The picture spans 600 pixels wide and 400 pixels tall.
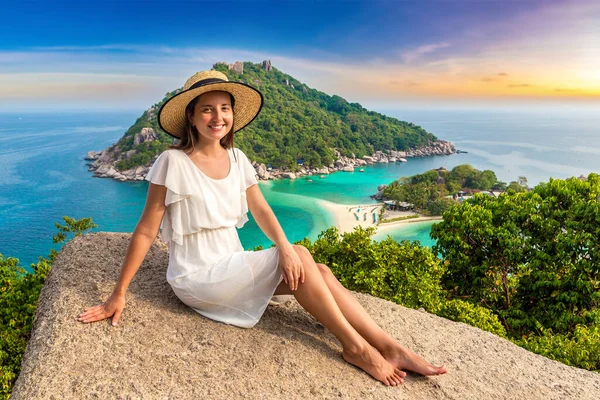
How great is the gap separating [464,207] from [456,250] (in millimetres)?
811

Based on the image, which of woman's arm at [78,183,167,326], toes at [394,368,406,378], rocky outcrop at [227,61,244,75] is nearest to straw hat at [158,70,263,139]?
woman's arm at [78,183,167,326]

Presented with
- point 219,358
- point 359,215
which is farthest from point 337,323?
point 359,215

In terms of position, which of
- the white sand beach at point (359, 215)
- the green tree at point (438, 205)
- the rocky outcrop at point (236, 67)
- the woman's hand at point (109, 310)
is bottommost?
the white sand beach at point (359, 215)

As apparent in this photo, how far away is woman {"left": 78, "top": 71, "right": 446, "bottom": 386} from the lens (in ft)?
7.75

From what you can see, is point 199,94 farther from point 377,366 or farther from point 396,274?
point 396,274

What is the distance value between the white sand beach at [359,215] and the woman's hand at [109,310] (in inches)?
1304

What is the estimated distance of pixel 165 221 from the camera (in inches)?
103

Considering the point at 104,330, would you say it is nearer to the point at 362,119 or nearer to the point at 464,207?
the point at 464,207

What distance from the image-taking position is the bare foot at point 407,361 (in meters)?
2.42

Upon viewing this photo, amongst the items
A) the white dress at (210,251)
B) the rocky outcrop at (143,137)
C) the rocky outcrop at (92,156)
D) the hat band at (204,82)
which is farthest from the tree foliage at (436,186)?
the rocky outcrop at (92,156)

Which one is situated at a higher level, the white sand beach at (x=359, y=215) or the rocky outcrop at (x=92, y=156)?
the rocky outcrop at (x=92, y=156)

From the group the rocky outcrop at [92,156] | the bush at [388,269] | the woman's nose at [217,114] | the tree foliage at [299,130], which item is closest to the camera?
the woman's nose at [217,114]

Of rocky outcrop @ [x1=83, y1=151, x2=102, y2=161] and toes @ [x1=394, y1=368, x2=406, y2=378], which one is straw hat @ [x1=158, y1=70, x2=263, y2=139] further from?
rocky outcrop @ [x1=83, y1=151, x2=102, y2=161]

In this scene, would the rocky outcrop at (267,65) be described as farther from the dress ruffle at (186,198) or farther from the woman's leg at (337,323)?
the woman's leg at (337,323)
